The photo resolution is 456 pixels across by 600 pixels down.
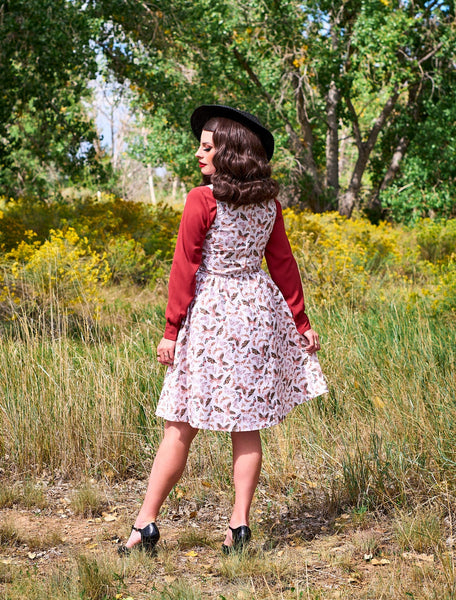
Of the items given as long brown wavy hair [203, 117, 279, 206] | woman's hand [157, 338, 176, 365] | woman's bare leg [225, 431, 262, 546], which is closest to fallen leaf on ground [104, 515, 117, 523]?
woman's bare leg [225, 431, 262, 546]

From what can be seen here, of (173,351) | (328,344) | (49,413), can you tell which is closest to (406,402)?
(328,344)

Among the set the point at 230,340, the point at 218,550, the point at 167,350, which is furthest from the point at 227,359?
the point at 218,550

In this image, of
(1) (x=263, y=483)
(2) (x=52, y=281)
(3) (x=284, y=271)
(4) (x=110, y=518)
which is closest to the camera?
(3) (x=284, y=271)

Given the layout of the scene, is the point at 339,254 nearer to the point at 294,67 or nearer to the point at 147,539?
the point at 147,539

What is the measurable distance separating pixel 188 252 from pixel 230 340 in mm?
364

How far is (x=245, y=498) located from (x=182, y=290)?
843 millimetres

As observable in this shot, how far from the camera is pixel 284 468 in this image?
3605 millimetres

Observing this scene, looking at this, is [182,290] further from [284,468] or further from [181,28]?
[181,28]

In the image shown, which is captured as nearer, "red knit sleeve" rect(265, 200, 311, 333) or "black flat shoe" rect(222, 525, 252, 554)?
"black flat shoe" rect(222, 525, 252, 554)

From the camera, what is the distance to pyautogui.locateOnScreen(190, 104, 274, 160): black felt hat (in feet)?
8.92

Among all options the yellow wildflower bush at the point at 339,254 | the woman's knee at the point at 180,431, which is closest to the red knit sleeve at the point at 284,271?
the woman's knee at the point at 180,431

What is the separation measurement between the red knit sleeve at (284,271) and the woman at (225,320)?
0.06 metres

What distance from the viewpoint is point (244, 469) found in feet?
9.07

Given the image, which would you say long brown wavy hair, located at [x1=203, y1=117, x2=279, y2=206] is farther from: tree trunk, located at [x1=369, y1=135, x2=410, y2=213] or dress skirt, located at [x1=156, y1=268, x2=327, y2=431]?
tree trunk, located at [x1=369, y1=135, x2=410, y2=213]
